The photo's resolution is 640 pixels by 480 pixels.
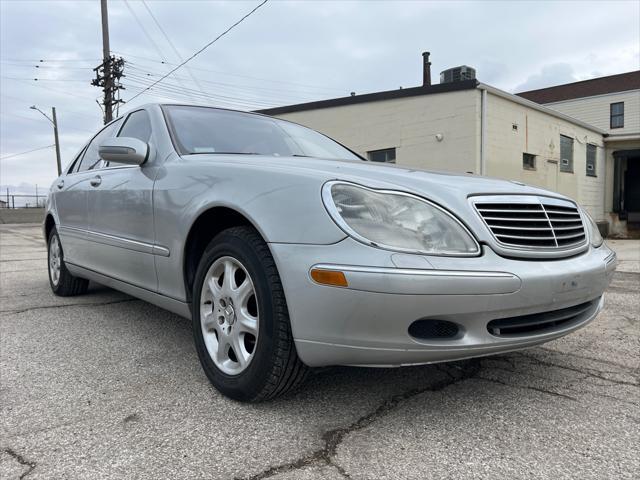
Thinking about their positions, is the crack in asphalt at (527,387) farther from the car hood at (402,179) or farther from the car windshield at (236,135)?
the car windshield at (236,135)

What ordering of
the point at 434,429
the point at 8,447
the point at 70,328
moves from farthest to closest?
the point at 70,328 < the point at 434,429 < the point at 8,447

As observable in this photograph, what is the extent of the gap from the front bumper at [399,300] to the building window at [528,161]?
12714 mm

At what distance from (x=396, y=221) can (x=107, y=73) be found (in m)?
21.3

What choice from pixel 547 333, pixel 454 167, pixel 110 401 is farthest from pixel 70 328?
pixel 454 167

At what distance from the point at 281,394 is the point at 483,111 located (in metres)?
11.0

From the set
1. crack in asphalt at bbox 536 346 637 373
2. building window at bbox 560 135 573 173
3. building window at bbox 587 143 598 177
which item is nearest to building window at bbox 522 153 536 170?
building window at bbox 560 135 573 173

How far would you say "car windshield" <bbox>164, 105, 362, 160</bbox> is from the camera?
9.66 ft

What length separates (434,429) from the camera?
1996mm

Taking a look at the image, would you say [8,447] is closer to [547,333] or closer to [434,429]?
[434,429]

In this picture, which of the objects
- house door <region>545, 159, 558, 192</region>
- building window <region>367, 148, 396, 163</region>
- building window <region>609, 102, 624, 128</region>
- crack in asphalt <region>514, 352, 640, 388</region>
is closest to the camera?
crack in asphalt <region>514, 352, 640, 388</region>

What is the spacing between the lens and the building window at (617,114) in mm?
26797

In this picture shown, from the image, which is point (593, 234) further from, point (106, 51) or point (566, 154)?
point (106, 51)

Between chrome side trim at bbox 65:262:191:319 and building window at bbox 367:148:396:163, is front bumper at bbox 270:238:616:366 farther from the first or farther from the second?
building window at bbox 367:148:396:163

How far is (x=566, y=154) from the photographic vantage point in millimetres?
15727
